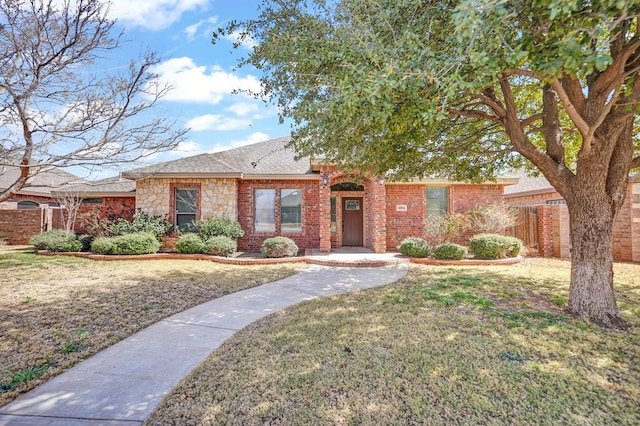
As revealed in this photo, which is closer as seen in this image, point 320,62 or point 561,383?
point 561,383

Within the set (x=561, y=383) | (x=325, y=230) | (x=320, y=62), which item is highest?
(x=320, y=62)

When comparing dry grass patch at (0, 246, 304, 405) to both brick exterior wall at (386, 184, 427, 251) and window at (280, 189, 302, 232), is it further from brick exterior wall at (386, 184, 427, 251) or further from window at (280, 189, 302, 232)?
brick exterior wall at (386, 184, 427, 251)

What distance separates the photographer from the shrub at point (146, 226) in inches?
452

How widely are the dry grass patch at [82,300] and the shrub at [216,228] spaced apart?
159cm

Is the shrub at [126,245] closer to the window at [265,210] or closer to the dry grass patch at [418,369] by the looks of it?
the window at [265,210]

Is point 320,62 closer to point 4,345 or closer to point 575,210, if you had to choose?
point 575,210

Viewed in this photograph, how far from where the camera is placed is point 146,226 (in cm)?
1151

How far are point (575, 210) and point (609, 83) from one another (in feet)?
5.97

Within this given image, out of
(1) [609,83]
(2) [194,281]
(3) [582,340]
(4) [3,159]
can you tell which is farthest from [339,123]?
(4) [3,159]

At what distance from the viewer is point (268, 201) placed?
12.6 metres

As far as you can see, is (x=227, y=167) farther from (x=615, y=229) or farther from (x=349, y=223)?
(x=615, y=229)

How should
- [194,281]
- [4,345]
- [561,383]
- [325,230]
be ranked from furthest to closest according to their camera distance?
[325,230]
[194,281]
[4,345]
[561,383]

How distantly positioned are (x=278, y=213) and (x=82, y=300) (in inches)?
294

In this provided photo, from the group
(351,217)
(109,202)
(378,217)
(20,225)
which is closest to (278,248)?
(378,217)
